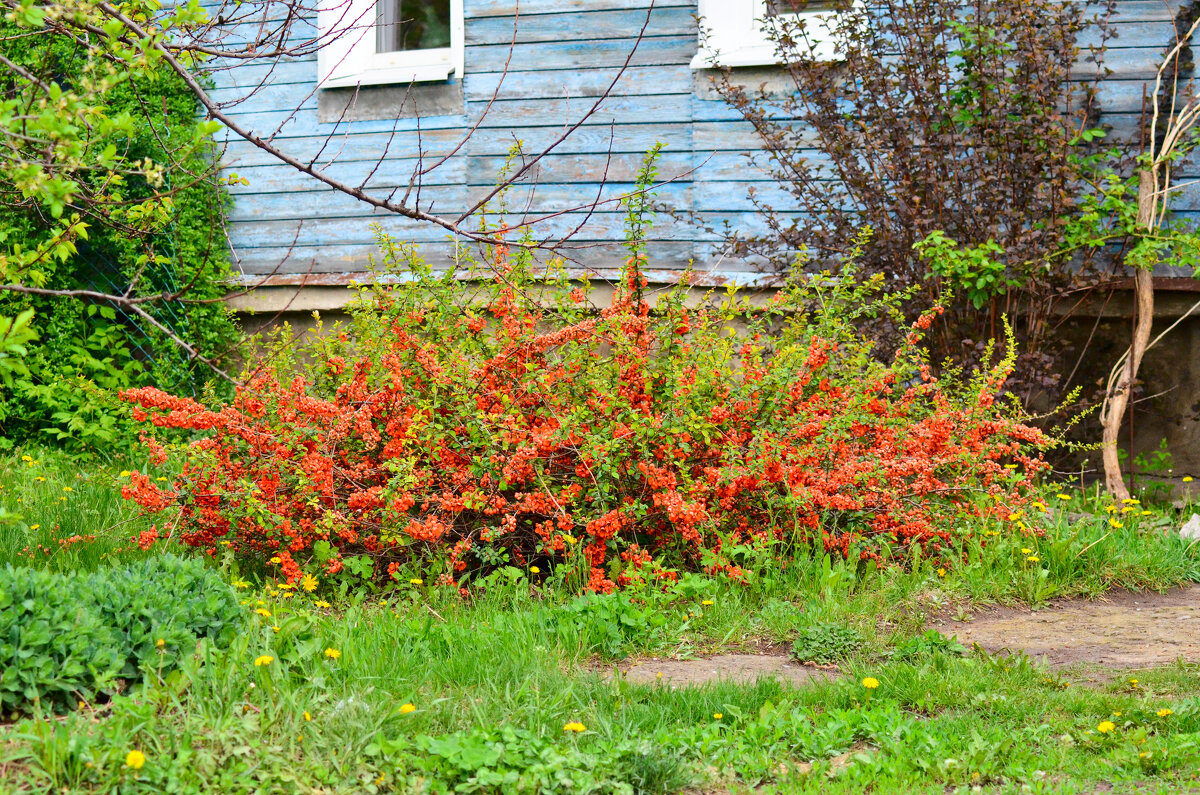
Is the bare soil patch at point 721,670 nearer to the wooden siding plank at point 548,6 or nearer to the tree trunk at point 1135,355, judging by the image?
the tree trunk at point 1135,355

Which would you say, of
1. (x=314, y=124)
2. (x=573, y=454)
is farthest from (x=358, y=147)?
(x=573, y=454)

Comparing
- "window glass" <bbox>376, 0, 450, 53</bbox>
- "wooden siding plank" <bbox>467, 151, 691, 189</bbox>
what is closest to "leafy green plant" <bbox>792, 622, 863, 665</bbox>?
"wooden siding plank" <bbox>467, 151, 691, 189</bbox>

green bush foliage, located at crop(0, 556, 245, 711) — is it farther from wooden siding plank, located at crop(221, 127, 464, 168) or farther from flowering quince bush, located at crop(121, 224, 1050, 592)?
wooden siding plank, located at crop(221, 127, 464, 168)

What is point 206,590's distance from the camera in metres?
3.35

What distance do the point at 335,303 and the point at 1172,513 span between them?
5715mm

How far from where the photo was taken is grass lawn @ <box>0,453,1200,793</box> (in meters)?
2.64

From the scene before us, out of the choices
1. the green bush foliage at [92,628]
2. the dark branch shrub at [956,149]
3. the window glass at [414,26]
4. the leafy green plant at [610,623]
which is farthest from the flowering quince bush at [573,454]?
the window glass at [414,26]

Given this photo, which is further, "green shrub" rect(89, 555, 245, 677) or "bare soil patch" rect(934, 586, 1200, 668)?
"bare soil patch" rect(934, 586, 1200, 668)

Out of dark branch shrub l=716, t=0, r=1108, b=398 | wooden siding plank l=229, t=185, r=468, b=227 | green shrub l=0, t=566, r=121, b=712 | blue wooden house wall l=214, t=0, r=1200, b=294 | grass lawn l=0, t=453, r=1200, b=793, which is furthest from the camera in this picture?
wooden siding plank l=229, t=185, r=468, b=227

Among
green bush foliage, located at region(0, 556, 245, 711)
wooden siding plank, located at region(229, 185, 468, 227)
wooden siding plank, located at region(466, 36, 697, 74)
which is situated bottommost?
green bush foliage, located at region(0, 556, 245, 711)

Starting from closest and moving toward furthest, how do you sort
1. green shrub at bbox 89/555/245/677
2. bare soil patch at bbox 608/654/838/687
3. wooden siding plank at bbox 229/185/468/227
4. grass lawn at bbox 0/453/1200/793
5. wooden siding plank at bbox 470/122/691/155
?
grass lawn at bbox 0/453/1200/793 → green shrub at bbox 89/555/245/677 → bare soil patch at bbox 608/654/838/687 → wooden siding plank at bbox 470/122/691/155 → wooden siding plank at bbox 229/185/468/227

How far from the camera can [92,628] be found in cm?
290

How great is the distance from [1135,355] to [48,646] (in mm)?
5922

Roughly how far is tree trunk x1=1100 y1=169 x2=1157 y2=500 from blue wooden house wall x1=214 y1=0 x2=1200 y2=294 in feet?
1.65
